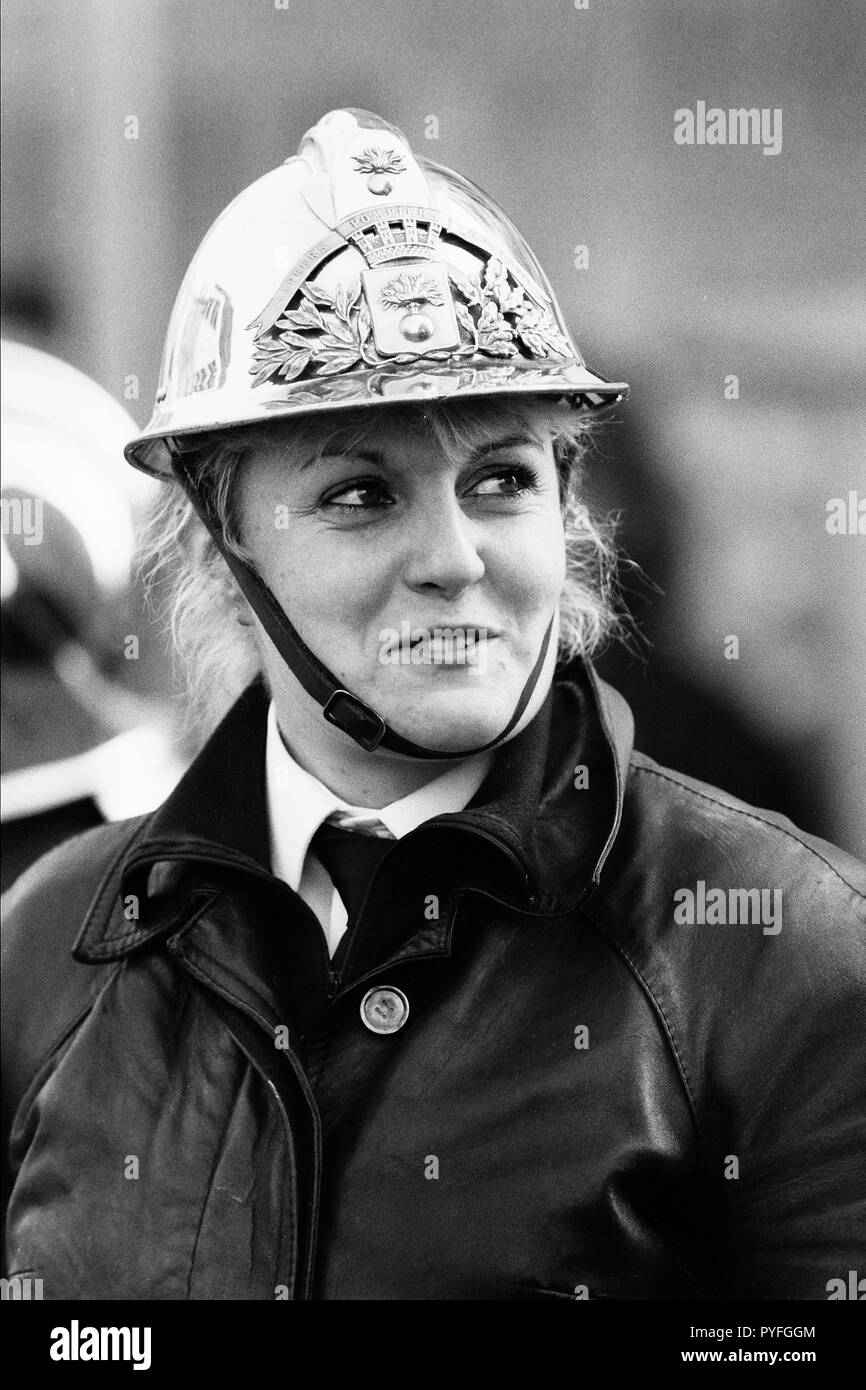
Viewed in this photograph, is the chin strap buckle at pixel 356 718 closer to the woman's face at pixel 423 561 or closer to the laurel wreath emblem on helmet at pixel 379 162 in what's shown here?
the woman's face at pixel 423 561

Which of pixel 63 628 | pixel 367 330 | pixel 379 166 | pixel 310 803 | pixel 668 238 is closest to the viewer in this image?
pixel 367 330

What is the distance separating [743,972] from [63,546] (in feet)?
4.70

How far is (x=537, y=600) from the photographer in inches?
95.2

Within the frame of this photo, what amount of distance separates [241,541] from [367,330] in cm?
39

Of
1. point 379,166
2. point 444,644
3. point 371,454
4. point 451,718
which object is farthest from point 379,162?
point 451,718

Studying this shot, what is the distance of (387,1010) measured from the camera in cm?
238

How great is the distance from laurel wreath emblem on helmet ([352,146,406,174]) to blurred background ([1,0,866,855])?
283 millimetres

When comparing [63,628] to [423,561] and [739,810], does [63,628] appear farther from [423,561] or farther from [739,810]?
[739,810]

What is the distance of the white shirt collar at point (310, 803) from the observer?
2.50 m

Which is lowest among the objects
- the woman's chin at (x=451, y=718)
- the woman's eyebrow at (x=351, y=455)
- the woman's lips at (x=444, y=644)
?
the woman's chin at (x=451, y=718)

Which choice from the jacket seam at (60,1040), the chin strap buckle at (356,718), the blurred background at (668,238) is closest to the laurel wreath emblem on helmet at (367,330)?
the blurred background at (668,238)

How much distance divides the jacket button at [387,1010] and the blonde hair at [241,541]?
1.99ft
